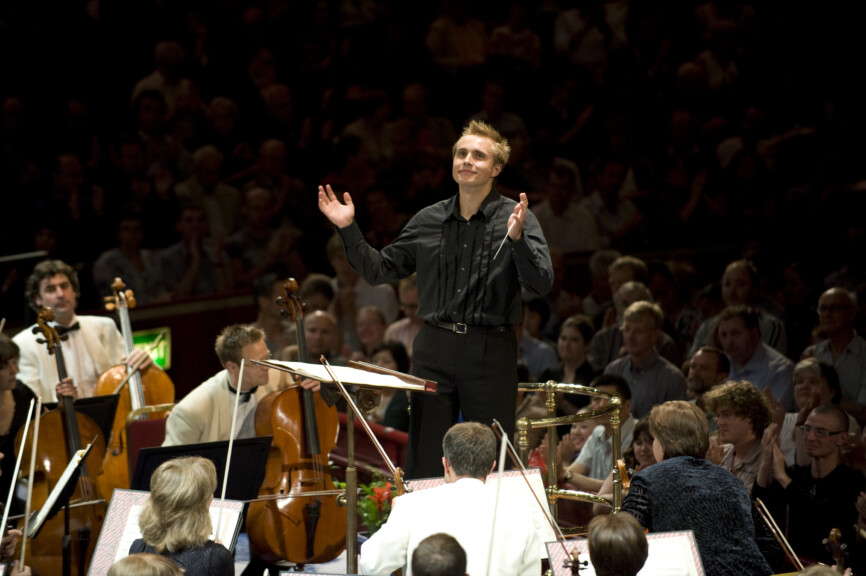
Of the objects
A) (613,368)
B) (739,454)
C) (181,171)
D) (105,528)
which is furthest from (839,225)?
(105,528)

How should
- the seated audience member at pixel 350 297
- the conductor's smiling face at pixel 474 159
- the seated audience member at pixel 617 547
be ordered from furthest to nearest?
the seated audience member at pixel 350 297, the conductor's smiling face at pixel 474 159, the seated audience member at pixel 617 547

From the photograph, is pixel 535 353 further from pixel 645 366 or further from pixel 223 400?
pixel 223 400

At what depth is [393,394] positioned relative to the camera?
7184 millimetres

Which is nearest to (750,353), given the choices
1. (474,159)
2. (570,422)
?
(570,422)

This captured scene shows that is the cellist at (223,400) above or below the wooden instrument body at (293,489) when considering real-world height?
above

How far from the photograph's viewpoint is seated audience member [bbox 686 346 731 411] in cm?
629

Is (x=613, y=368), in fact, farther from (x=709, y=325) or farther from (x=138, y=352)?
(x=138, y=352)

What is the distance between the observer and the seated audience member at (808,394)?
5801 mm

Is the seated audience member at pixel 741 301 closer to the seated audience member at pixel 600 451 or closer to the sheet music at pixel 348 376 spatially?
the seated audience member at pixel 600 451

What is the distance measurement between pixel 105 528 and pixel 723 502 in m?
2.16

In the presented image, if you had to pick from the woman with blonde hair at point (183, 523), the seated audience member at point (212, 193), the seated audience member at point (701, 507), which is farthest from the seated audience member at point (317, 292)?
the seated audience member at point (701, 507)

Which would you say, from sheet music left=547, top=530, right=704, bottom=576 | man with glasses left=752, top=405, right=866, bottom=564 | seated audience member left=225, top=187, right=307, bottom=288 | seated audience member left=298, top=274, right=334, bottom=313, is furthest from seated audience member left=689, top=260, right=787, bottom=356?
sheet music left=547, top=530, right=704, bottom=576

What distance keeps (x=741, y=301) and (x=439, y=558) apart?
4.92 m

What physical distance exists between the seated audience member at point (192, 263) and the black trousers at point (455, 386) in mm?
4866
